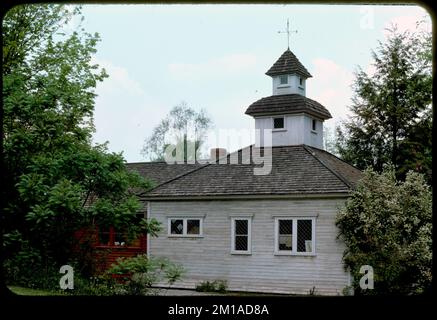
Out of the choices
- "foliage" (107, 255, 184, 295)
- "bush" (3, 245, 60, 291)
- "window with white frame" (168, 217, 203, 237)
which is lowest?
"foliage" (107, 255, 184, 295)

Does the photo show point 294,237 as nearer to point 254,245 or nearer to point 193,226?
point 254,245

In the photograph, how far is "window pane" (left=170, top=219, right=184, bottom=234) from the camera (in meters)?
7.99

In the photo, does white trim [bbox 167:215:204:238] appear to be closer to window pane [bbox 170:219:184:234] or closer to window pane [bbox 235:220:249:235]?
window pane [bbox 170:219:184:234]

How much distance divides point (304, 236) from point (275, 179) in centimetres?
94

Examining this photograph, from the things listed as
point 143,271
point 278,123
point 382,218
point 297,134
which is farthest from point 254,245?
point 143,271

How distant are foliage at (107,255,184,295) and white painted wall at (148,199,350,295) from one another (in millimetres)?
2256

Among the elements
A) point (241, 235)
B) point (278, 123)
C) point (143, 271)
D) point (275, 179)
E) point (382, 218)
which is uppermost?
point (278, 123)

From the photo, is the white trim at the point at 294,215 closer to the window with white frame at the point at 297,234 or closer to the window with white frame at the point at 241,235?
the window with white frame at the point at 297,234

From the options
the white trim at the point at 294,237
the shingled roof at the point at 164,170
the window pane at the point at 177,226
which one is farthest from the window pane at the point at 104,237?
the white trim at the point at 294,237

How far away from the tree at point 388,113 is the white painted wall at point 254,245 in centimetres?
124

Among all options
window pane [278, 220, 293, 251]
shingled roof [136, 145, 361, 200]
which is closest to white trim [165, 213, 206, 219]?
shingled roof [136, 145, 361, 200]

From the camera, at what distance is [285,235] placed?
A: 8367 millimetres
